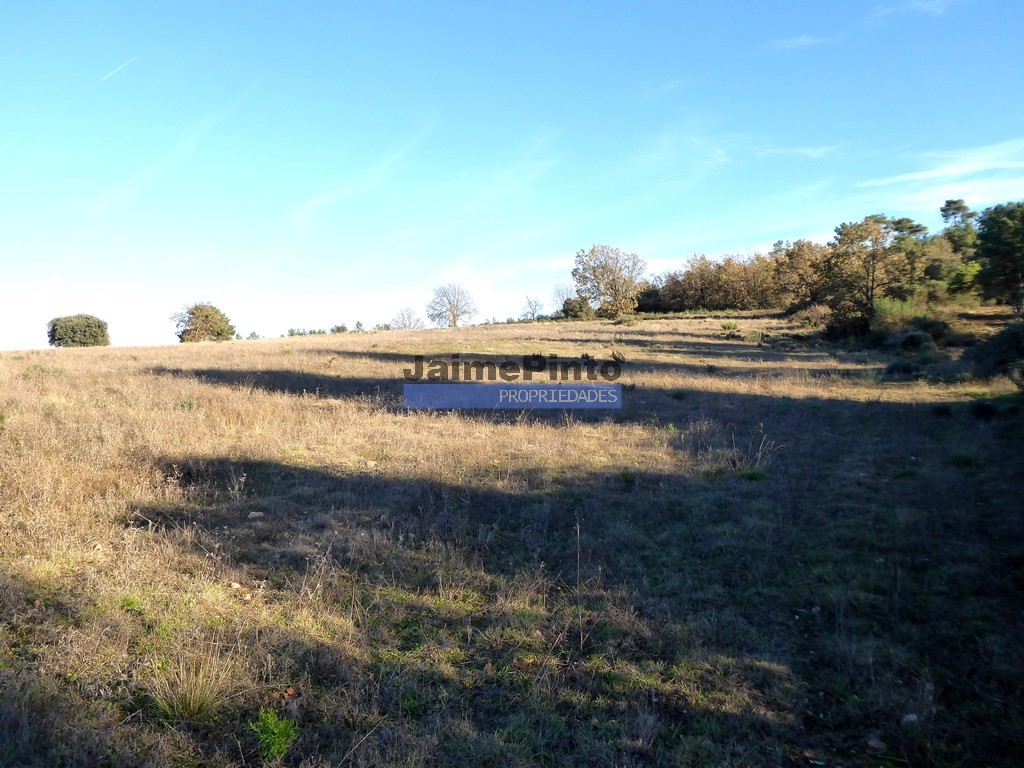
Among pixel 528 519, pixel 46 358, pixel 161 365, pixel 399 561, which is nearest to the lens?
pixel 399 561

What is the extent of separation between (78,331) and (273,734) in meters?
51.0

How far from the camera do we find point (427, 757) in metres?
2.66

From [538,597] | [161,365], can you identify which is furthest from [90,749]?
[161,365]

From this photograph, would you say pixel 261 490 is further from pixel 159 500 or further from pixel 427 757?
pixel 427 757

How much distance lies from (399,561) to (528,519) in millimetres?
1606

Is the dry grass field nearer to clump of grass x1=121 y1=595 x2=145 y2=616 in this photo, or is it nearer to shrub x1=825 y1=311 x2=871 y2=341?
clump of grass x1=121 y1=595 x2=145 y2=616

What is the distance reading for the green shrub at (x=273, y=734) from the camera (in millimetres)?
2628

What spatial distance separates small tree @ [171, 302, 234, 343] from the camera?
1944 inches

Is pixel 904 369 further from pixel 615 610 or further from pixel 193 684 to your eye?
pixel 193 684

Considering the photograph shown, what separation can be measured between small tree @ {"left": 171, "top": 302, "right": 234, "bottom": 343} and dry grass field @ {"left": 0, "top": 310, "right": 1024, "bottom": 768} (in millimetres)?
45074

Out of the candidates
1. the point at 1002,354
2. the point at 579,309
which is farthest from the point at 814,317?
the point at 579,309

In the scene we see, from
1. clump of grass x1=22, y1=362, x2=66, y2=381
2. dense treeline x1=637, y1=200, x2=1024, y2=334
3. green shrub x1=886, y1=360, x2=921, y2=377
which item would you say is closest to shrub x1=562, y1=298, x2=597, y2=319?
dense treeline x1=637, y1=200, x2=1024, y2=334

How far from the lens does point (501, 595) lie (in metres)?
4.23

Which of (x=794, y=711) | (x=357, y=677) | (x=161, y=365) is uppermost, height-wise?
(x=161, y=365)
